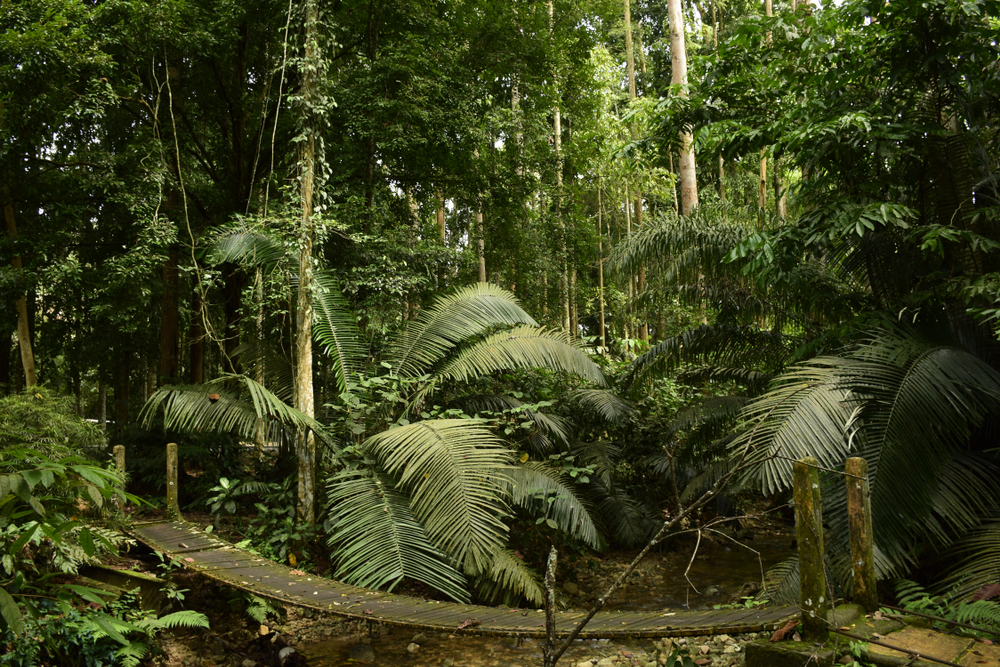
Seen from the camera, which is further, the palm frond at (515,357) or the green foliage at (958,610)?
the palm frond at (515,357)

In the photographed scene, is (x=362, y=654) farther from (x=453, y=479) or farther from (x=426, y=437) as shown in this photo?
(x=426, y=437)

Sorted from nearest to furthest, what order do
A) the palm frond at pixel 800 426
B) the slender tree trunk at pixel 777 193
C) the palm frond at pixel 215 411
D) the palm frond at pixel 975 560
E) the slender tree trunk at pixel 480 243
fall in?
the palm frond at pixel 975 560 → the palm frond at pixel 800 426 → the palm frond at pixel 215 411 → the slender tree trunk at pixel 480 243 → the slender tree trunk at pixel 777 193

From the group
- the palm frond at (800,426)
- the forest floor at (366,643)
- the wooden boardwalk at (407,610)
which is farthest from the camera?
the forest floor at (366,643)

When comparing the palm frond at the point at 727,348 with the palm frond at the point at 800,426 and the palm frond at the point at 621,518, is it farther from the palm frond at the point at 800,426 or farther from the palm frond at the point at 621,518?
the palm frond at the point at 800,426

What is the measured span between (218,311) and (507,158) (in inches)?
189

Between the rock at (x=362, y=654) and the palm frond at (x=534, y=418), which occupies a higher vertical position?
the palm frond at (x=534, y=418)

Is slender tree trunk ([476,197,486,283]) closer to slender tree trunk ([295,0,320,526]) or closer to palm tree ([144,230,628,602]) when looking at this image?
palm tree ([144,230,628,602])

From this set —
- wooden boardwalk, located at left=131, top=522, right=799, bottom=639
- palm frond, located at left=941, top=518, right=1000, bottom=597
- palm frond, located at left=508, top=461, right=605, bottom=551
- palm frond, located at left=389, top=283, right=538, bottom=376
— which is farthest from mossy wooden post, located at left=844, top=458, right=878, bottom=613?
palm frond, located at left=389, top=283, right=538, bottom=376

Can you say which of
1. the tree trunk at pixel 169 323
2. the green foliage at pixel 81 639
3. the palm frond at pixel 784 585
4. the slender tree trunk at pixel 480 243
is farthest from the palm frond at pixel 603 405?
the tree trunk at pixel 169 323

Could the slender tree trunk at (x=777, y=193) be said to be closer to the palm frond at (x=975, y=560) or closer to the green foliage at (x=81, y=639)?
the palm frond at (x=975, y=560)

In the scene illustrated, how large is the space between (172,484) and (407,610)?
3128 mm

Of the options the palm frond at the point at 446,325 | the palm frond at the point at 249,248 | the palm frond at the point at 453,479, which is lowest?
the palm frond at the point at 453,479

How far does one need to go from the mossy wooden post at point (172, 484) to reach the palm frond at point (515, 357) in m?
2.46

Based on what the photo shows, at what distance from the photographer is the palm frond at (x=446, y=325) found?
22.3ft
